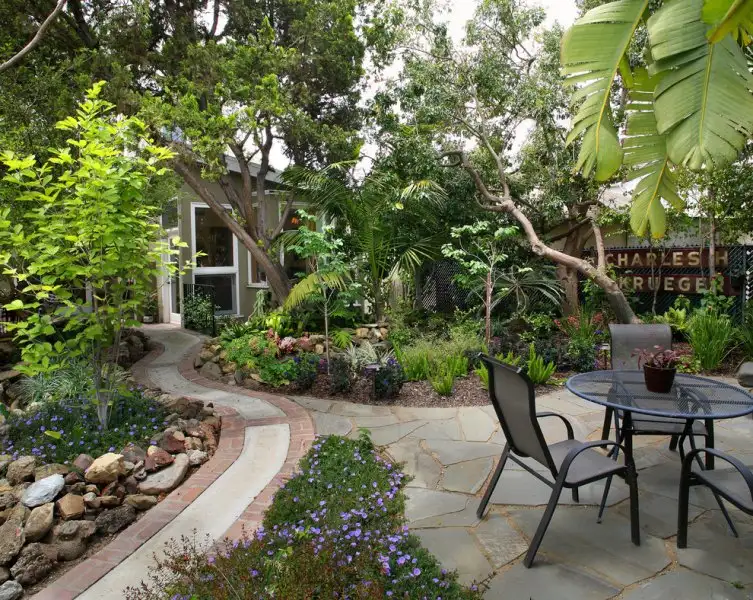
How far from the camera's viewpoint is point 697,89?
8.73ft

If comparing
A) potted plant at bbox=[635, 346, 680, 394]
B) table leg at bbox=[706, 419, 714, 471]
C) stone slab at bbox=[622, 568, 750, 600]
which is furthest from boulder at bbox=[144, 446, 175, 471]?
table leg at bbox=[706, 419, 714, 471]

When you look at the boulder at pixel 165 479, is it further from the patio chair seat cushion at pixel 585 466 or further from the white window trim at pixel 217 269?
the white window trim at pixel 217 269

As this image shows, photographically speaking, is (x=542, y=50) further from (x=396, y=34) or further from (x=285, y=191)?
(x=285, y=191)

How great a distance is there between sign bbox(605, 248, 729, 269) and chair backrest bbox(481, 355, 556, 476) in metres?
6.35

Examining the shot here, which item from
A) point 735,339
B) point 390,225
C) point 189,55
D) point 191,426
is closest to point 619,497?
point 191,426

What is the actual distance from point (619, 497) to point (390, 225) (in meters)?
5.90

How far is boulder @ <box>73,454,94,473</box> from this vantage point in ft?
10.7

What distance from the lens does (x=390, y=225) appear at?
8344mm

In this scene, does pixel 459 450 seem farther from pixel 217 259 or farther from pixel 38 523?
pixel 217 259

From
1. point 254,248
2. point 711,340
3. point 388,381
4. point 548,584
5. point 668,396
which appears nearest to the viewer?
point 548,584

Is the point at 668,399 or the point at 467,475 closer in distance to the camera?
the point at 668,399

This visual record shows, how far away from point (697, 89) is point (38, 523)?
4253 mm

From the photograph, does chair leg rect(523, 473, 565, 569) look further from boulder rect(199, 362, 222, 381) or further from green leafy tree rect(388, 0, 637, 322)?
green leafy tree rect(388, 0, 637, 322)

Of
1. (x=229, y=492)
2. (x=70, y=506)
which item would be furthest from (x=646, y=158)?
(x=70, y=506)
